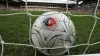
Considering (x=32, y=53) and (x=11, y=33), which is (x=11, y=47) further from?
(x=11, y=33)

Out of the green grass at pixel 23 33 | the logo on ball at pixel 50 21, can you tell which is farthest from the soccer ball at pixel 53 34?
the green grass at pixel 23 33

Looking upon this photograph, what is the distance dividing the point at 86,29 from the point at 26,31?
2.51 feet

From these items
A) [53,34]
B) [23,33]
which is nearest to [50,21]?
[53,34]

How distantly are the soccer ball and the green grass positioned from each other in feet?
1.07

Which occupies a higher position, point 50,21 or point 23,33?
point 50,21

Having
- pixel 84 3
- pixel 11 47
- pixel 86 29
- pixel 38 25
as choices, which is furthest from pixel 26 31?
pixel 84 3

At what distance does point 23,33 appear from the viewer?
293 centimetres

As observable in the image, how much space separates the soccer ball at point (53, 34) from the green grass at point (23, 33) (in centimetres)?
32

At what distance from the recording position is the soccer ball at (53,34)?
1936mm

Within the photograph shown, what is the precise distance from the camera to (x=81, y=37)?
2.84 meters

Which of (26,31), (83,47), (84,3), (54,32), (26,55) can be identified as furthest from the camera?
(84,3)

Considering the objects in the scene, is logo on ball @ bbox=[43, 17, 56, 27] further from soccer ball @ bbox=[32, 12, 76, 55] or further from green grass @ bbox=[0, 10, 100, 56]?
green grass @ bbox=[0, 10, 100, 56]

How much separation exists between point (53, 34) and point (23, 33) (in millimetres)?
1033

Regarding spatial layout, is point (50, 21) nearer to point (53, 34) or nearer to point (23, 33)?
point (53, 34)
